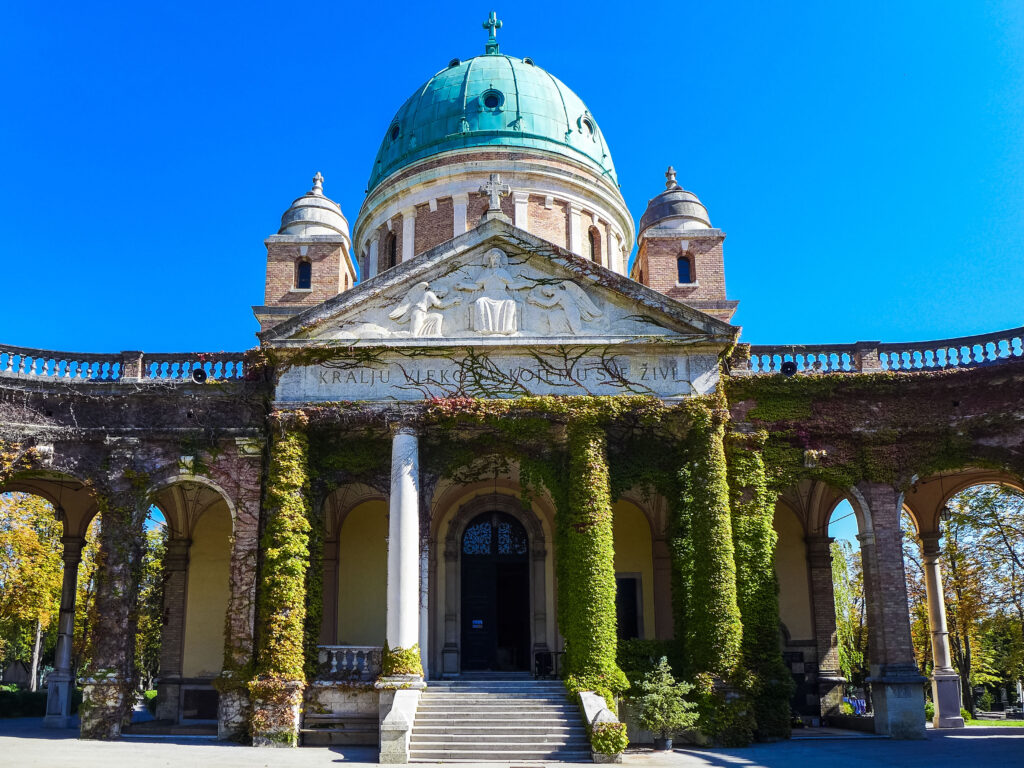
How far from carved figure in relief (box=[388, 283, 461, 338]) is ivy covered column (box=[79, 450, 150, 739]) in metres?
7.88

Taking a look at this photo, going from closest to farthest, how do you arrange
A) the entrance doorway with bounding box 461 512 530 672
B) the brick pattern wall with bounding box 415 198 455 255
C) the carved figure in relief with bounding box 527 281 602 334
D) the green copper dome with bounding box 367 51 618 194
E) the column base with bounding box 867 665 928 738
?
1. the column base with bounding box 867 665 928 738
2. the carved figure in relief with bounding box 527 281 602 334
3. the entrance doorway with bounding box 461 512 530 672
4. the brick pattern wall with bounding box 415 198 455 255
5. the green copper dome with bounding box 367 51 618 194

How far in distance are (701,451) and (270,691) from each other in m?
11.5

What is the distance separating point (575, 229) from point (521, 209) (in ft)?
6.88

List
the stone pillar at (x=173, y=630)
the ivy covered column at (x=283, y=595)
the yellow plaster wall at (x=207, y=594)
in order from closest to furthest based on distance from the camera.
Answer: the ivy covered column at (x=283, y=595) → the stone pillar at (x=173, y=630) → the yellow plaster wall at (x=207, y=594)

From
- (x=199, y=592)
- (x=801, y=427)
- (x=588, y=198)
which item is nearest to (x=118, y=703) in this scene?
(x=199, y=592)

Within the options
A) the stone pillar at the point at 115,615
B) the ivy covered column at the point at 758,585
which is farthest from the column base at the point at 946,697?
the stone pillar at the point at 115,615

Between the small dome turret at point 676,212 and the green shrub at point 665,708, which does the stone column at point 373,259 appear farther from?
the green shrub at point 665,708

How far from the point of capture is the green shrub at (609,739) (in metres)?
17.8

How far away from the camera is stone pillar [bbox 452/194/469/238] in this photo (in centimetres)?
3216

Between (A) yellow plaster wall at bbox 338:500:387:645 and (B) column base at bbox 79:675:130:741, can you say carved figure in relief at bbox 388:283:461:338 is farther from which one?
(B) column base at bbox 79:675:130:741

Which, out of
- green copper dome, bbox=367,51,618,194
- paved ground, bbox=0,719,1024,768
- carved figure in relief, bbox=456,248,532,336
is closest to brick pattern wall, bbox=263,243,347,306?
green copper dome, bbox=367,51,618,194

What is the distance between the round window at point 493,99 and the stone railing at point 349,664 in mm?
20312

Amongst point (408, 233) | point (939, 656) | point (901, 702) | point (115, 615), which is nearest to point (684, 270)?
point (408, 233)

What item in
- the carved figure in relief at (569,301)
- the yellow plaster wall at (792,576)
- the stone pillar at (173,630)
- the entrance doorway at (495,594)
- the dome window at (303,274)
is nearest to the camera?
the carved figure in relief at (569,301)
